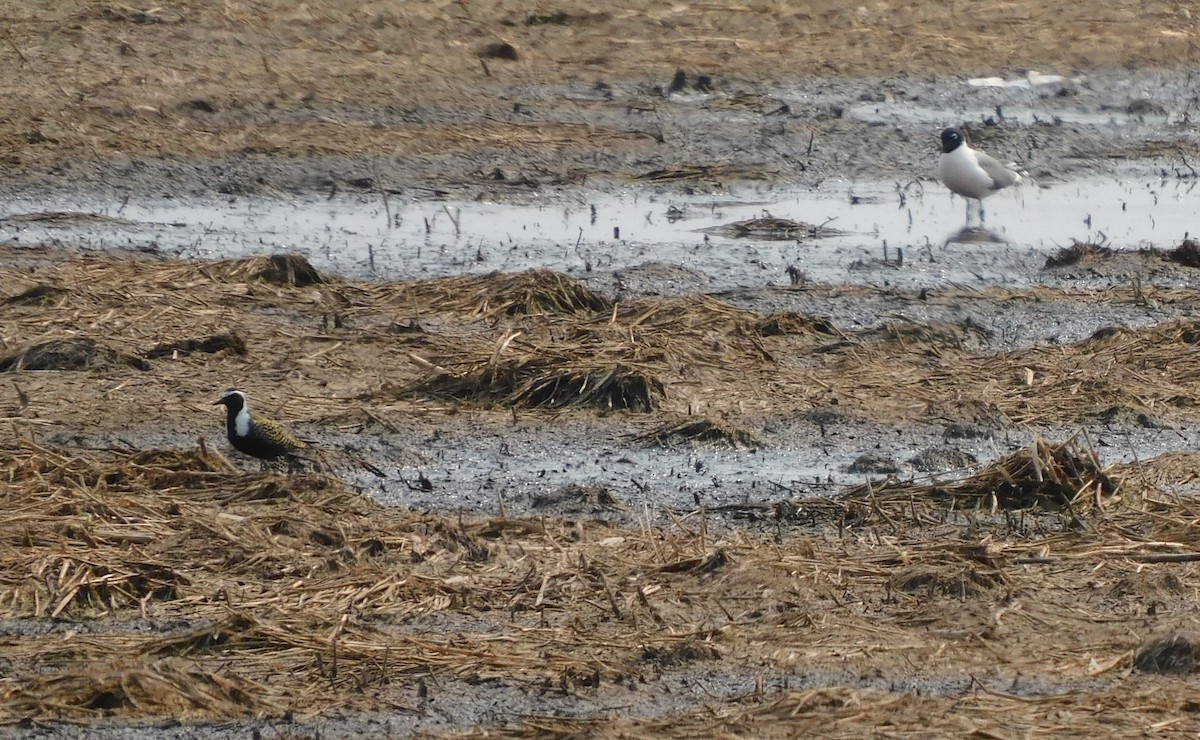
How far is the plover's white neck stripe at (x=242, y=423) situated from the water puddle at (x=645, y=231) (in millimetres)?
4206

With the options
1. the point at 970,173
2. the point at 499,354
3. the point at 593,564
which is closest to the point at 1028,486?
the point at 593,564

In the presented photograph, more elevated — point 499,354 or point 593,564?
point 593,564

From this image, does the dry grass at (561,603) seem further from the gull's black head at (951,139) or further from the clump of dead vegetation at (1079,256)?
the gull's black head at (951,139)

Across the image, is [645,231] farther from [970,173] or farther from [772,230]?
[970,173]

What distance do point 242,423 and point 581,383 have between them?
6.20 ft

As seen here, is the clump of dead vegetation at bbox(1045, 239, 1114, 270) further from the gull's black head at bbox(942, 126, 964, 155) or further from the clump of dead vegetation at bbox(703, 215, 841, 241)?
the gull's black head at bbox(942, 126, 964, 155)

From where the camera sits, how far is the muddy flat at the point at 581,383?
6.09m

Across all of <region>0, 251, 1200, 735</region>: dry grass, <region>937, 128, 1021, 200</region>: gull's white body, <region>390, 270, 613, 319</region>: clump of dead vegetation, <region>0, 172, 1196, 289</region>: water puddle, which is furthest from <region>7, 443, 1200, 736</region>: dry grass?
<region>937, 128, 1021, 200</region>: gull's white body

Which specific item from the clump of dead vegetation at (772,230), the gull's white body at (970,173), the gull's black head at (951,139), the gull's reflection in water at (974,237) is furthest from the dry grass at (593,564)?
the gull's black head at (951,139)

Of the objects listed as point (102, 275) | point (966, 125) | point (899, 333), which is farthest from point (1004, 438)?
point (966, 125)

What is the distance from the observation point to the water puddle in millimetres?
12820

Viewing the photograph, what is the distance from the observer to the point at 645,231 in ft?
45.4

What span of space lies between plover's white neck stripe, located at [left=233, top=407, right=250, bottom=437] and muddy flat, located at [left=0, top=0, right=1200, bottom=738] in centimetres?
16

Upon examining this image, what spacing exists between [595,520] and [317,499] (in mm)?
1028
